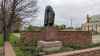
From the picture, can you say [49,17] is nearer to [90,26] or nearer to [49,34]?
[49,34]

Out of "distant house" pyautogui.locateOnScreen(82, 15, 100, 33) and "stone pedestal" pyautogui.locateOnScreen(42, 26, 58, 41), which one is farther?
"distant house" pyautogui.locateOnScreen(82, 15, 100, 33)

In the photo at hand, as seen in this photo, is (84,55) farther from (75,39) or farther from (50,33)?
(75,39)

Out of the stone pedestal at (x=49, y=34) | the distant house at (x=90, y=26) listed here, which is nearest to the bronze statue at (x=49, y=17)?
the stone pedestal at (x=49, y=34)

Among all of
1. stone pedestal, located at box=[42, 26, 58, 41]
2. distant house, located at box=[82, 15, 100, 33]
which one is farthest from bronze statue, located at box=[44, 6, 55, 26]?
distant house, located at box=[82, 15, 100, 33]

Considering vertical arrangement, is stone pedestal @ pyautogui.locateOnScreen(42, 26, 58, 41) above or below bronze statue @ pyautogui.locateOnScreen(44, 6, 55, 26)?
below

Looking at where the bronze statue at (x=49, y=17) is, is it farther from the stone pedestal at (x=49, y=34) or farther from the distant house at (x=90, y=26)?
the distant house at (x=90, y=26)

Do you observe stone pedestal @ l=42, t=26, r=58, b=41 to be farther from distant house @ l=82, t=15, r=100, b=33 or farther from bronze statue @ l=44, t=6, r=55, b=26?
distant house @ l=82, t=15, r=100, b=33

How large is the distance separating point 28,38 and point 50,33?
3.72 m

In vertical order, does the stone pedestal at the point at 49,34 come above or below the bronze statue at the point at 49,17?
below

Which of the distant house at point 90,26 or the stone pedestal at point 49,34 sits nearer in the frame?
the stone pedestal at point 49,34

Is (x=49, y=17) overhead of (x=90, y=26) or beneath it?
overhead

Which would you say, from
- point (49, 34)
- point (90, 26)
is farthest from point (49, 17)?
point (90, 26)

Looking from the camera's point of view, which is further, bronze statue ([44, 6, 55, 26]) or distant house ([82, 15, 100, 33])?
distant house ([82, 15, 100, 33])

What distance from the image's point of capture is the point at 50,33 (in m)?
11.1
